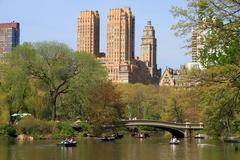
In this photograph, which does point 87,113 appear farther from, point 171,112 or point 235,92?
point 235,92

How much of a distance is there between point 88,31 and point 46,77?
125 m

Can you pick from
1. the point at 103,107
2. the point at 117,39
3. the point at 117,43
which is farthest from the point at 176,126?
the point at 117,39

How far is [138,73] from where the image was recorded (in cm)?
17750

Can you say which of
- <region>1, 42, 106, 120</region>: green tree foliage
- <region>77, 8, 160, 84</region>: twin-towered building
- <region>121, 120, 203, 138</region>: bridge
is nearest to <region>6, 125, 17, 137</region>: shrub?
<region>1, 42, 106, 120</region>: green tree foliage

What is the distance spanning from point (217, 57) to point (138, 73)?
164721 millimetres

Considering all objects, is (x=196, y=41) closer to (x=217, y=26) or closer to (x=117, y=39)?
(x=217, y=26)

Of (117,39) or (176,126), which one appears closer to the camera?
(176,126)

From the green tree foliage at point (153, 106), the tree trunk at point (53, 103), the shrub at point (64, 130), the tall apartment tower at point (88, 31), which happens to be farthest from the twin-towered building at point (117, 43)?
the shrub at point (64, 130)

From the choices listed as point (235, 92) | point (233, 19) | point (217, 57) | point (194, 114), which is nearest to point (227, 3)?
point (233, 19)

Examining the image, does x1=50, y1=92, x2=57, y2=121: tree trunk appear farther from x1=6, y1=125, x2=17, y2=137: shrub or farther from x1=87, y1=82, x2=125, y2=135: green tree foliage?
x1=6, y1=125, x2=17, y2=137: shrub

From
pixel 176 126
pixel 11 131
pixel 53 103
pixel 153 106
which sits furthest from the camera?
pixel 153 106

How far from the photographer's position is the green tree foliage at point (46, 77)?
5753cm

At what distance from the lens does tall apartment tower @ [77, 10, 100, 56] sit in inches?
7146

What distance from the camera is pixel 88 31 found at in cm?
18362
